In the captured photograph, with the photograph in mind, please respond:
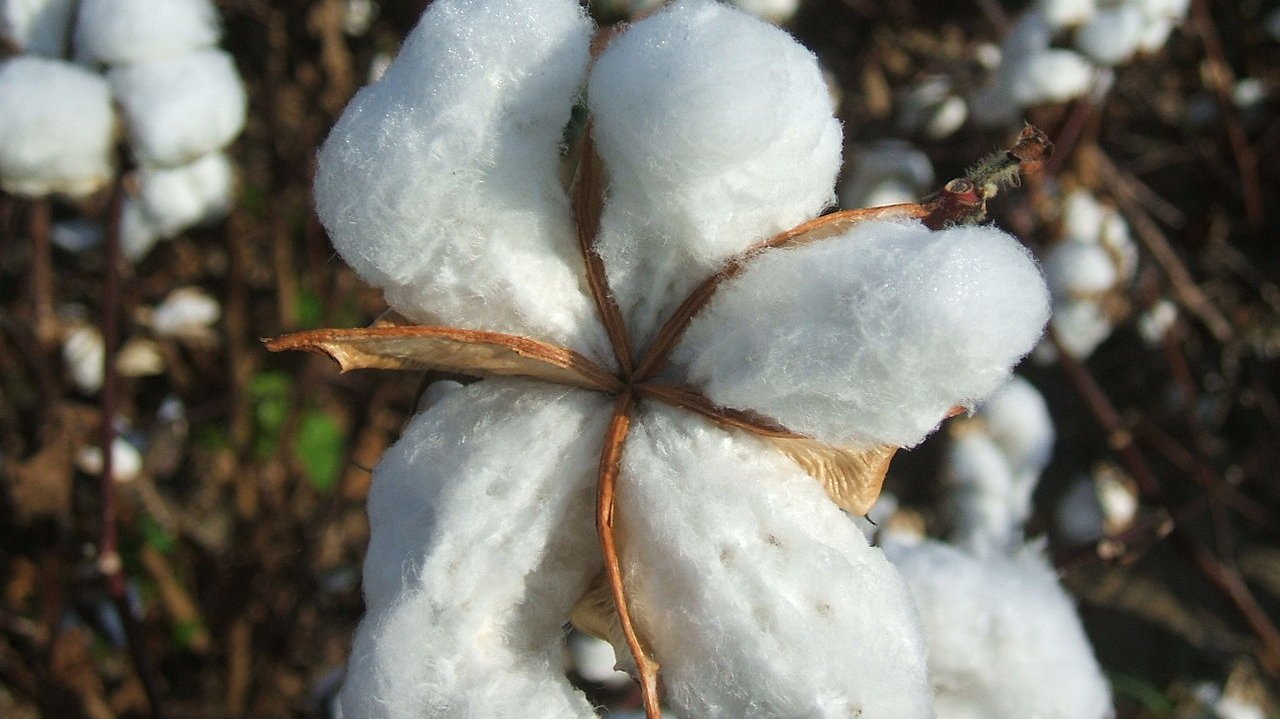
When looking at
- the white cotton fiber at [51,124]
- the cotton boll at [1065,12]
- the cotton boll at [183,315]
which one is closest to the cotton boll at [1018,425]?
the cotton boll at [1065,12]

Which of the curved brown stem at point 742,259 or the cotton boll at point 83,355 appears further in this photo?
the cotton boll at point 83,355

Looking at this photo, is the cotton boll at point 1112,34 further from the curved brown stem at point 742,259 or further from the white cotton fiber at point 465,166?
the white cotton fiber at point 465,166

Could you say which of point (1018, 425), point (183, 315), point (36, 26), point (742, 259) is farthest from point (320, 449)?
point (742, 259)

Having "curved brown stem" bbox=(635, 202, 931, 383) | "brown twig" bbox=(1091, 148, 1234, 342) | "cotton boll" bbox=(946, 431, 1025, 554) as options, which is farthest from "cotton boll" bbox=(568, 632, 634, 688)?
"brown twig" bbox=(1091, 148, 1234, 342)

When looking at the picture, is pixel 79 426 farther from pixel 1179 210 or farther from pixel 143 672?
pixel 1179 210

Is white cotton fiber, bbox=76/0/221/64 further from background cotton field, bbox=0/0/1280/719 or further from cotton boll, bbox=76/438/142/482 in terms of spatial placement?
cotton boll, bbox=76/438/142/482

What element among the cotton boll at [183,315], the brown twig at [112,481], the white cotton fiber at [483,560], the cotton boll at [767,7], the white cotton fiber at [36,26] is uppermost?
the white cotton fiber at [36,26]

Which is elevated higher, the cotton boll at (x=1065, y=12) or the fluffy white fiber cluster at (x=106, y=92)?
the fluffy white fiber cluster at (x=106, y=92)
